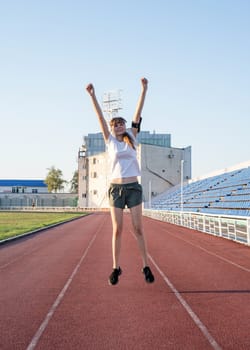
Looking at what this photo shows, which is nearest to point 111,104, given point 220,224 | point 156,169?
point 156,169

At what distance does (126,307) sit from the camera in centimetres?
553

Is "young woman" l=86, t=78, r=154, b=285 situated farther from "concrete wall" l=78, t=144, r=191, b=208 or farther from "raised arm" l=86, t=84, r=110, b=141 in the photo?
"concrete wall" l=78, t=144, r=191, b=208

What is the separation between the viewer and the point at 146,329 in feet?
14.9

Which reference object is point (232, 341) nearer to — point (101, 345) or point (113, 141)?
point (101, 345)

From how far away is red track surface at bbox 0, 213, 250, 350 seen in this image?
13.8 ft

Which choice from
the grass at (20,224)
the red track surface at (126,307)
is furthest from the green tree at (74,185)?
the red track surface at (126,307)

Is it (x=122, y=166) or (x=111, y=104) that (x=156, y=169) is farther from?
(x=122, y=166)

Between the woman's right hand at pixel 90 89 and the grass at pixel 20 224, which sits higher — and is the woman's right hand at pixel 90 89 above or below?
above

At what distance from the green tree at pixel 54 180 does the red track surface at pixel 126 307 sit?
110 meters

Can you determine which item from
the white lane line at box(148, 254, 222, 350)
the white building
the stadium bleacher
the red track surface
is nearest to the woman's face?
the red track surface

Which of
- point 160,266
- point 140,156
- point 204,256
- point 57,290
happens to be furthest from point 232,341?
point 140,156

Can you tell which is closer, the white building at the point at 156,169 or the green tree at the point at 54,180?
the white building at the point at 156,169

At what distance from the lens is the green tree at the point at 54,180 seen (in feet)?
390

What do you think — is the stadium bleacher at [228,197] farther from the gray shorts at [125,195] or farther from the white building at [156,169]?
the white building at [156,169]
